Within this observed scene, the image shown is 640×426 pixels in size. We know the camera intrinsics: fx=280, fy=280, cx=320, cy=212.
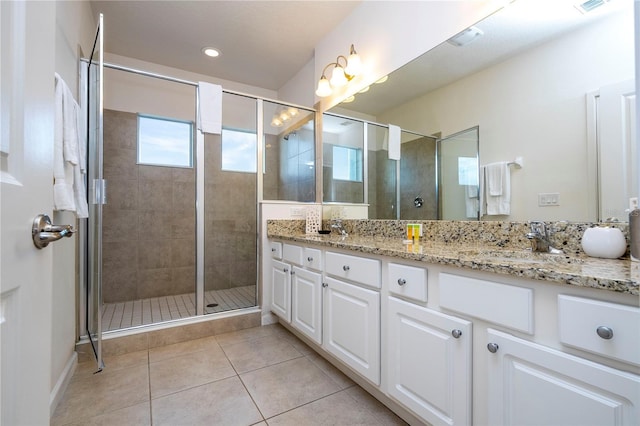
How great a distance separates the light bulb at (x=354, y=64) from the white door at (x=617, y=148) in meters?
1.61

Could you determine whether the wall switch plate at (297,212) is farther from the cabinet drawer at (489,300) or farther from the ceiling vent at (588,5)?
the ceiling vent at (588,5)

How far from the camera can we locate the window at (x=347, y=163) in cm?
254

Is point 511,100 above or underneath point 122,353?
above

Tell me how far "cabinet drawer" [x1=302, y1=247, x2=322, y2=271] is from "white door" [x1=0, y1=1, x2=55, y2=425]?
1.30m

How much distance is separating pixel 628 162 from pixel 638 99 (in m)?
0.63

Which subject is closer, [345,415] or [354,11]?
[345,415]

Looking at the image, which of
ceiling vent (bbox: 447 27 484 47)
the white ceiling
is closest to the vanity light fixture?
the white ceiling

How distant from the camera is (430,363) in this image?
108cm

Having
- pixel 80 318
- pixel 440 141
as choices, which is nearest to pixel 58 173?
A: pixel 80 318

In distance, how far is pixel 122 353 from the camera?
1.98 meters

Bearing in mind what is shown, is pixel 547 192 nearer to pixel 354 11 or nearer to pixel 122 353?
pixel 354 11

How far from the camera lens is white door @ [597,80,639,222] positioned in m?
1.02

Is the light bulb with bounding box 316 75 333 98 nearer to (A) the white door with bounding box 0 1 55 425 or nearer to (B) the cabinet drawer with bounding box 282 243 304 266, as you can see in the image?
(B) the cabinet drawer with bounding box 282 243 304 266

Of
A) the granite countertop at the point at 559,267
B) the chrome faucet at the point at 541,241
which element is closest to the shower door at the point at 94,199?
the granite countertop at the point at 559,267
